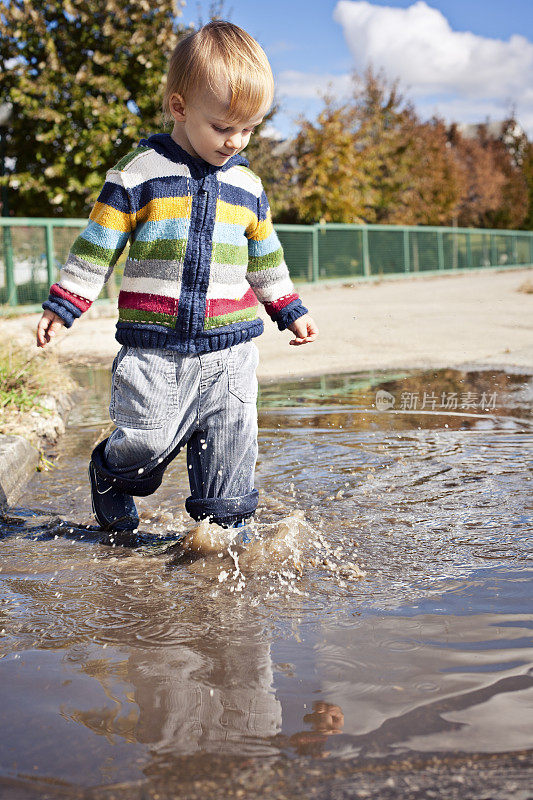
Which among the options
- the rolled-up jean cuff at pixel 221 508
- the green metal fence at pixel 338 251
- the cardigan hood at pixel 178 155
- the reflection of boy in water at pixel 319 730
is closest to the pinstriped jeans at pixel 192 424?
the rolled-up jean cuff at pixel 221 508

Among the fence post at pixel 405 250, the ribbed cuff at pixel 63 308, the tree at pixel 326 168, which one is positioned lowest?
the ribbed cuff at pixel 63 308

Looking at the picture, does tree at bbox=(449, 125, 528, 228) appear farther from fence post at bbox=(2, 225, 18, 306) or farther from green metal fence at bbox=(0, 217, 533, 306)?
fence post at bbox=(2, 225, 18, 306)

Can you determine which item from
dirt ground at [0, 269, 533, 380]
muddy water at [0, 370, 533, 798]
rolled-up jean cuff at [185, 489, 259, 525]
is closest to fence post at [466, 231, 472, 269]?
dirt ground at [0, 269, 533, 380]

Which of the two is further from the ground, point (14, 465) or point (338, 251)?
point (338, 251)

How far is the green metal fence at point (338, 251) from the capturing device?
13000 mm

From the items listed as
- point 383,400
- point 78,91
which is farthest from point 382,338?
point 78,91

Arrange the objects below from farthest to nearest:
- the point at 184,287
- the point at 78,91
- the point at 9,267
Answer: the point at 78,91 < the point at 9,267 < the point at 184,287

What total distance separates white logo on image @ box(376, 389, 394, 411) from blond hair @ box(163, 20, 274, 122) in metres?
3.09

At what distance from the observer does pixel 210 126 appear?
2.71 m

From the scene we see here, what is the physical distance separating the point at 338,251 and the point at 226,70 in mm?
20071

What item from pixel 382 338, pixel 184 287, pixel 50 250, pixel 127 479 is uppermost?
pixel 50 250

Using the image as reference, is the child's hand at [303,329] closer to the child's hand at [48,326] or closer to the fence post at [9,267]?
the child's hand at [48,326]

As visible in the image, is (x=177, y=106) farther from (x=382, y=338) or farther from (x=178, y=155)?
(x=382, y=338)

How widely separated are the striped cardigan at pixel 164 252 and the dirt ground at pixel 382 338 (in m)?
2.86
